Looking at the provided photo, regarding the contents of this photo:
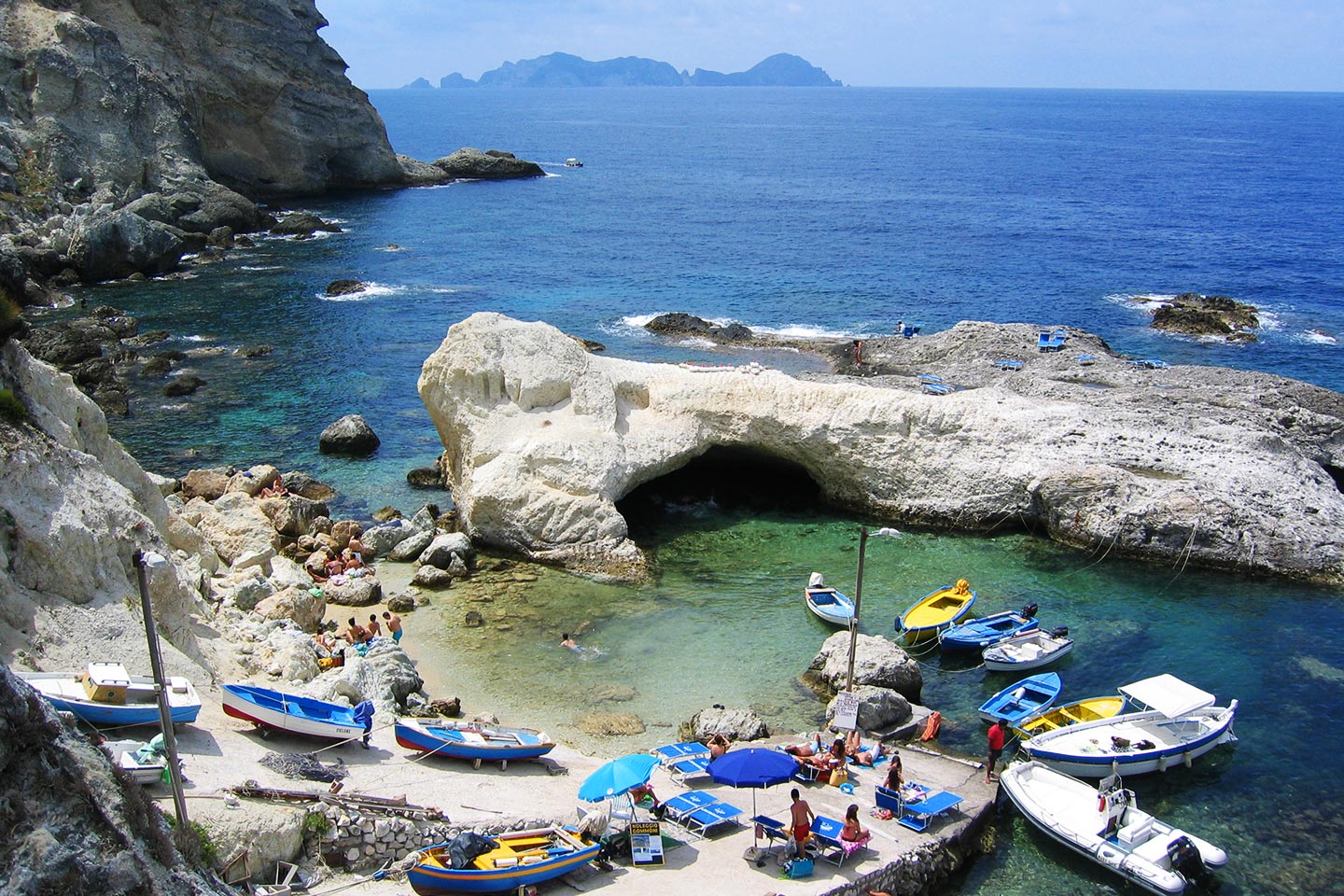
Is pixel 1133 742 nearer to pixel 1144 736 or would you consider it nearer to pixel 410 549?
pixel 1144 736

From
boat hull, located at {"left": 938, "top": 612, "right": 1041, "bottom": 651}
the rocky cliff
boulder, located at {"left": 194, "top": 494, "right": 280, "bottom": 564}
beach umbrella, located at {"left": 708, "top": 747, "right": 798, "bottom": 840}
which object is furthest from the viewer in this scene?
the rocky cliff

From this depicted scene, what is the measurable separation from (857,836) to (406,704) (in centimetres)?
1093

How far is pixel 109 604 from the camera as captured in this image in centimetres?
2145

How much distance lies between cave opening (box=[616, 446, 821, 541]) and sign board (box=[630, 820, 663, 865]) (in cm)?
1688

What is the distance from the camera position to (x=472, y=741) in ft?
68.7

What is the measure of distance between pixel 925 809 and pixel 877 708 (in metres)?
4.04

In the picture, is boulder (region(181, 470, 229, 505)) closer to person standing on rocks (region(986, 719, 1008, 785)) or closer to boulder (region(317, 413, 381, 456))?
boulder (region(317, 413, 381, 456))

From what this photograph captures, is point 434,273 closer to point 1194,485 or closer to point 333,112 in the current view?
point 333,112

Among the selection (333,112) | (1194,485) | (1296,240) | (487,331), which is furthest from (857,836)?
(333,112)

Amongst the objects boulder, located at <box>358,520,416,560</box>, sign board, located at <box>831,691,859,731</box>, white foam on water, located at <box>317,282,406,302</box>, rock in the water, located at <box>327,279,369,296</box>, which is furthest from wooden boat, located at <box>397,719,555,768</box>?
rock in the water, located at <box>327,279,369,296</box>

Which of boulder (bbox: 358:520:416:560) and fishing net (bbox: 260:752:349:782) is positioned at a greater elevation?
fishing net (bbox: 260:752:349:782)

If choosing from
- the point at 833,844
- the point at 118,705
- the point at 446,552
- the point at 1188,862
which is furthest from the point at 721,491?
the point at 118,705

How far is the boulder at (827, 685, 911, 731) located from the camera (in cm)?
2394

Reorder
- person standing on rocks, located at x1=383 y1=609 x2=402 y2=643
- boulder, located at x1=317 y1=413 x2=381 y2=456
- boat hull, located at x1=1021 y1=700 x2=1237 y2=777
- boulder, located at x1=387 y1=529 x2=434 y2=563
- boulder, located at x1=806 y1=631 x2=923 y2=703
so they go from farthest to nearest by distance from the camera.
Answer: boulder, located at x1=317 y1=413 x2=381 y2=456, boulder, located at x1=387 y1=529 x2=434 y2=563, person standing on rocks, located at x1=383 y1=609 x2=402 y2=643, boulder, located at x1=806 y1=631 x2=923 y2=703, boat hull, located at x1=1021 y1=700 x2=1237 y2=777
